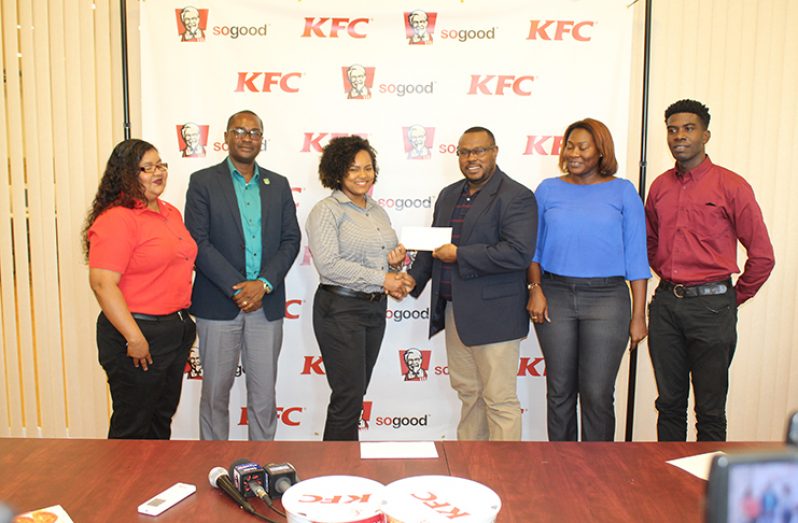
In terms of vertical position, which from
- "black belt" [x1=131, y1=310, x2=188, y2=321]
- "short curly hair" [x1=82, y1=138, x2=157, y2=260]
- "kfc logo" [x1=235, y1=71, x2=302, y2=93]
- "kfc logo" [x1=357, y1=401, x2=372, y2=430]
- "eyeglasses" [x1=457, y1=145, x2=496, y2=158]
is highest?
"kfc logo" [x1=235, y1=71, x2=302, y2=93]

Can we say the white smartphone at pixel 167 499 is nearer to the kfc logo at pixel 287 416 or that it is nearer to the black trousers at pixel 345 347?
the black trousers at pixel 345 347

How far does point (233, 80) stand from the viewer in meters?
3.70

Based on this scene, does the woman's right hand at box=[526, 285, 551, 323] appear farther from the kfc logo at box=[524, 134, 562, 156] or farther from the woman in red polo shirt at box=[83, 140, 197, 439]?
the woman in red polo shirt at box=[83, 140, 197, 439]

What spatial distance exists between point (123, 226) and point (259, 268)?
2.63 feet

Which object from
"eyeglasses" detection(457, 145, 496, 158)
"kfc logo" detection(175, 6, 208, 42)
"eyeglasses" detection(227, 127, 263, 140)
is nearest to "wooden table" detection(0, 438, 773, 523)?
"eyeglasses" detection(457, 145, 496, 158)

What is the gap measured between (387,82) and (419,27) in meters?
0.36

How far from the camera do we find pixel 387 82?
3748 millimetres

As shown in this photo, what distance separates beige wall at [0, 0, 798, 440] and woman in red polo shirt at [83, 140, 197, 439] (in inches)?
47.2

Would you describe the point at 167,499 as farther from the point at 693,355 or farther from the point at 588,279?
the point at 693,355

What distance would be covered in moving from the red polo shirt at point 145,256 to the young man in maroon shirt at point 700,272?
2176mm

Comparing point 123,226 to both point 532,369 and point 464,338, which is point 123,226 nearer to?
point 464,338

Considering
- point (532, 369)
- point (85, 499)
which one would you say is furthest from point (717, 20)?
point (85, 499)

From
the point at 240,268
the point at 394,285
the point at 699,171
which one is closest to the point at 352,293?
the point at 394,285

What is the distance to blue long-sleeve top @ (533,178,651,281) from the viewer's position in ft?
9.72
